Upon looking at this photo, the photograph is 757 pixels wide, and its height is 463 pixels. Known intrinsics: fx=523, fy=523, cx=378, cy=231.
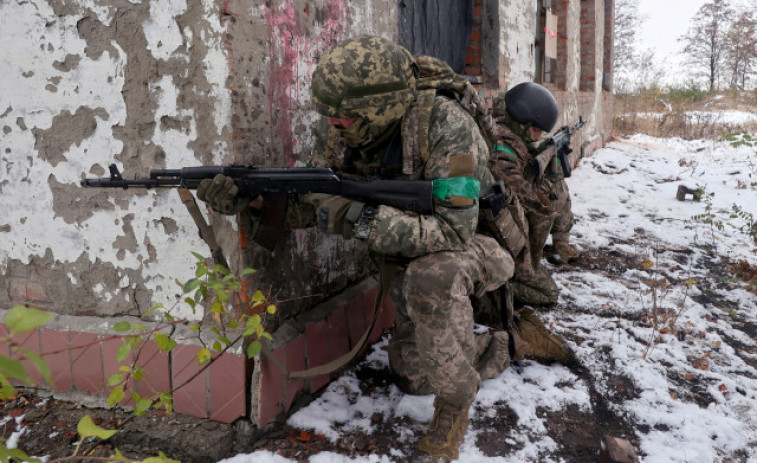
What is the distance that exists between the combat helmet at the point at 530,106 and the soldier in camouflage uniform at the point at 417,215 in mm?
1444

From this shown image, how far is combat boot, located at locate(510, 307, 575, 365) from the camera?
8.51 feet

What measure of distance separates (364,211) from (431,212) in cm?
25

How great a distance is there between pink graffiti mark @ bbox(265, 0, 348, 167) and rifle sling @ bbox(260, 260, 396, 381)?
1.97ft

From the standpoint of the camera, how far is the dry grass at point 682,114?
11.3 meters

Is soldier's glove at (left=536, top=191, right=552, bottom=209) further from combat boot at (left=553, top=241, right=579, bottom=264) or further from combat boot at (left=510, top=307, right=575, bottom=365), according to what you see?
Answer: combat boot at (left=510, top=307, right=575, bottom=365)

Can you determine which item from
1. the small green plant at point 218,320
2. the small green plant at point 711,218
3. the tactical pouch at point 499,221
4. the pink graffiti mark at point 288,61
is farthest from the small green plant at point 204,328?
the small green plant at point 711,218

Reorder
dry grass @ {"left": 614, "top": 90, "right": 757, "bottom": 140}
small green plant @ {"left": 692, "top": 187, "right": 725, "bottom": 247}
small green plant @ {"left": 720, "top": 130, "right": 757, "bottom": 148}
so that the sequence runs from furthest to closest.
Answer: dry grass @ {"left": 614, "top": 90, "right": 757, "bottom": 140}
small green plant @ {"left": 692, "top": 187, "right": 725, "bottom": 247}
small green plant @ {"left": 720, "top": 130, "right": 757, "bottom": 148}

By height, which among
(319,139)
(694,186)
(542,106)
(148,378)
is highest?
(542,106)

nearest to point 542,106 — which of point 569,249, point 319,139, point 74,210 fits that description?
point 569,249

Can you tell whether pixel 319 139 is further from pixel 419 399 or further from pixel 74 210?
pixel 419 399

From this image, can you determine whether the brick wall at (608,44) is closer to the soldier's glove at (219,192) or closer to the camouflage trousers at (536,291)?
the camouflage trousers at (536,291)

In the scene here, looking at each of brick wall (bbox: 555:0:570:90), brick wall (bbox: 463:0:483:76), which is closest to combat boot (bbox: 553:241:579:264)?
brick wall (bbox: 463:0:483:76)

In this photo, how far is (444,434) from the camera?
6.35 ft

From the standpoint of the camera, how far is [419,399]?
2.28m
